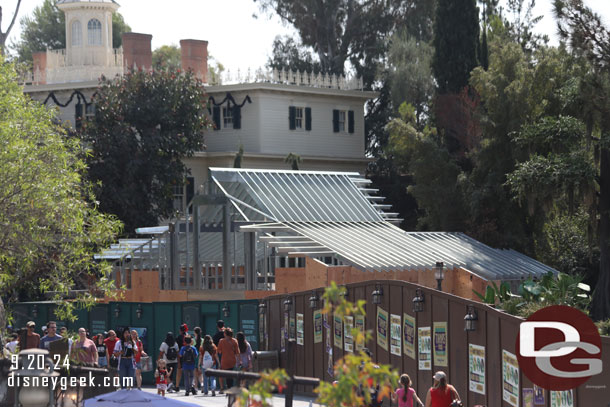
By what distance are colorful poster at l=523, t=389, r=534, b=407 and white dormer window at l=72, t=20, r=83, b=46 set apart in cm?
4708

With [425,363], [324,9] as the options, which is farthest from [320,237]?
[324,9]

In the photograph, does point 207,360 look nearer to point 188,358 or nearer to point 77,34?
point 188,358

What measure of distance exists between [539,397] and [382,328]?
7173 millimetres

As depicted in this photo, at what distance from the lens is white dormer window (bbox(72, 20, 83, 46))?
6253 cm

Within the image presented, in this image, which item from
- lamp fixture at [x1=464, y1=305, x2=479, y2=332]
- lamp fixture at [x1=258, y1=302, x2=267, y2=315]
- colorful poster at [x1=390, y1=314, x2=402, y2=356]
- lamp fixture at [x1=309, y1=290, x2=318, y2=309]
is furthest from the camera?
lamp fixture at [x1=258, y1=302, x2=267, y2=315]

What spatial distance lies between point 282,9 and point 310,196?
37.2 m

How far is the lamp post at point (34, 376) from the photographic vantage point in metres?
16.0

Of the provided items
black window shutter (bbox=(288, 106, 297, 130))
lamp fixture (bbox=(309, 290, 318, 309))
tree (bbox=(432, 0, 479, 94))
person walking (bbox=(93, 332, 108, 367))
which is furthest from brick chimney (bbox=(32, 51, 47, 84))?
lamp fixture (bbox=(309, 290, 318, 309))

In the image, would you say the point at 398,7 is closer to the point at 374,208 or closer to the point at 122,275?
the point at 374,208

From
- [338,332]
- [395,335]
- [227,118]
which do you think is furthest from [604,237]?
[227,118]

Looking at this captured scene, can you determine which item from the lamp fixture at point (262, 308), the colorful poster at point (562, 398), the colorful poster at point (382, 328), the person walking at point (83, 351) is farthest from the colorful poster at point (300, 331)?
the colorful poster at point (562, 398)

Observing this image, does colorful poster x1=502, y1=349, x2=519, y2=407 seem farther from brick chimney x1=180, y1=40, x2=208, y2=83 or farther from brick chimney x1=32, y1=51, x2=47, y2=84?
brick chimney x1=32, y1=51, x2=47, y2=84

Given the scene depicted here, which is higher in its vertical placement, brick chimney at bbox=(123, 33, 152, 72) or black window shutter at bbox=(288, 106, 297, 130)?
brick chimney at bbox=(123, 33, 152, 72)

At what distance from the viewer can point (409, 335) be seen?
80.3 ft
